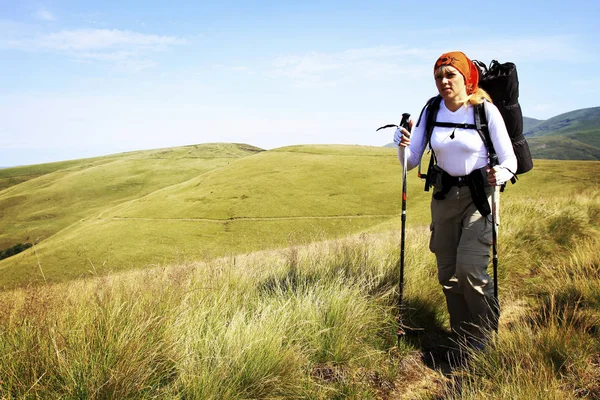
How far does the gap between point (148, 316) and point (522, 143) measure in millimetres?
4359

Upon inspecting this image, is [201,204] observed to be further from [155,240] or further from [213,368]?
[213,368]

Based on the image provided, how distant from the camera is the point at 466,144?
4160 mm

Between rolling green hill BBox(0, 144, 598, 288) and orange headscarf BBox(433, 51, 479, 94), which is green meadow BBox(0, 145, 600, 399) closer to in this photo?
orange headscarf BBox(433, 51, 479, 94)

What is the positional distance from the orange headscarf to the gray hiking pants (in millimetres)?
1169

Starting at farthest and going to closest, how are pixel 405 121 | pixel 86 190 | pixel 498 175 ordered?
pixel 86 190, pixel 405 121, pixel 498 175

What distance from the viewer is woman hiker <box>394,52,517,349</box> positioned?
4.15 metres

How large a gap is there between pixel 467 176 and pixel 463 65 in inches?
48.0

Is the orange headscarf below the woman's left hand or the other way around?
the other way around

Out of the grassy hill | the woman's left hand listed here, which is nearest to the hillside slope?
the grassy hill

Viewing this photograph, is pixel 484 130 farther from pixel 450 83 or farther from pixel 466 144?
pixel 450 83

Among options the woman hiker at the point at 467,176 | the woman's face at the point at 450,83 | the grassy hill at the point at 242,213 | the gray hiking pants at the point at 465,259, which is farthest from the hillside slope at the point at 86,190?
the woman's face at the point at 450,83

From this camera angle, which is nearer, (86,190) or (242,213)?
(242,213)

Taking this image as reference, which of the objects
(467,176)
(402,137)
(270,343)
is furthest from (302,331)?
(402,137)

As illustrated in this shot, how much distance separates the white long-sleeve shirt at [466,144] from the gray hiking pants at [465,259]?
0.29 m
